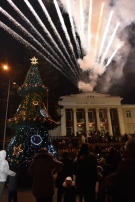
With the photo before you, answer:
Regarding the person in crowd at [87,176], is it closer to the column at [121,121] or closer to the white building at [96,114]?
the white building at [96,114]

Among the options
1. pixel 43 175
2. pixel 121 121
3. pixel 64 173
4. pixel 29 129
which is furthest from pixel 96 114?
pixel 43 175

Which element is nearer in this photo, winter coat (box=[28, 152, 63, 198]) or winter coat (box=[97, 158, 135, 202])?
winter coat (box=[97, 158, 135, 202])

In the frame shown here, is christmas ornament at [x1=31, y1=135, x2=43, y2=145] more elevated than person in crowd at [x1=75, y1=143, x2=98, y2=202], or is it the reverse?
christmas ornament at [x1=31, y1=135, x2=43, y2=145]

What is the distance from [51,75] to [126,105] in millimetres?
31476

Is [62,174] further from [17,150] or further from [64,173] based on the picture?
[17,150]

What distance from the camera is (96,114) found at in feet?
156

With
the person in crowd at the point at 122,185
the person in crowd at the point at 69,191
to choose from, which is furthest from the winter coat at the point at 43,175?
the person in crowd at the point at 122,185

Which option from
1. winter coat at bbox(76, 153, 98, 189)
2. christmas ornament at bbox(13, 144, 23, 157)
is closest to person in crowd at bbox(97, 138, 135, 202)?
winter coat at bbox(76, 153, 98, 189)

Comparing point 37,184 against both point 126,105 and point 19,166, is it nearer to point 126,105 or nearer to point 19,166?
point 19,166

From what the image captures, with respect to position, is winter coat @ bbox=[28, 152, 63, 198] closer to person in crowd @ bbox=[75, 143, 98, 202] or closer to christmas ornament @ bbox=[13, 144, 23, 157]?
person in crowd @ bbox=[75, 143, 98, 202]

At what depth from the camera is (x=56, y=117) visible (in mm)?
21719

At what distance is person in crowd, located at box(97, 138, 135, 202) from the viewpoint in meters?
1.67

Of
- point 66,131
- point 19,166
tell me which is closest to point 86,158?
point 19,166

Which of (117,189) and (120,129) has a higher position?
(120,129)
